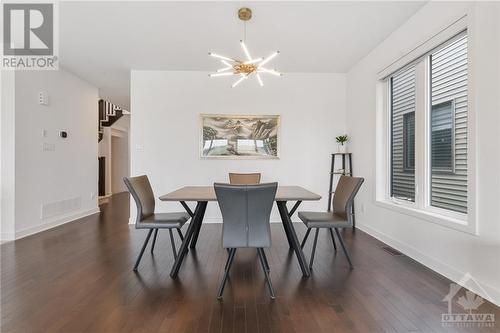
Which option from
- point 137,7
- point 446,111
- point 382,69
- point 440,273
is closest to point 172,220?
point 137,7

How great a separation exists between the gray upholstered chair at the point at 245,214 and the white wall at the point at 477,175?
1.61 meters

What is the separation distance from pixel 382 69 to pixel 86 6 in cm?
354

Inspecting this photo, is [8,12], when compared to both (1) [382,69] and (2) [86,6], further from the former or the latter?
(1) [382,69]

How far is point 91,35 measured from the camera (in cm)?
338

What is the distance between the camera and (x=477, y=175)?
2096 millimetres

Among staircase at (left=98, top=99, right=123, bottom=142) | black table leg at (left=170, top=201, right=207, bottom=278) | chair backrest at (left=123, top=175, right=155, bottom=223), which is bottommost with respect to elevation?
black table leg at (left=170, top=201, right=207, bottom=278)

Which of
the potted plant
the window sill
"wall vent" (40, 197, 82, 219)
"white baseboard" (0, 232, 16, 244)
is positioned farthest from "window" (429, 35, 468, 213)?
"wall vent" (40, 197, 82, 219)

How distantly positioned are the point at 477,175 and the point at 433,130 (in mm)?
825

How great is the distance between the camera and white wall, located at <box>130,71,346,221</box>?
465cm

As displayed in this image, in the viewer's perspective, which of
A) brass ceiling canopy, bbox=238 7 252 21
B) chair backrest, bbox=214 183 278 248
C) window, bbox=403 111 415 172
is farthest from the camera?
window, bbox=403 111 415 172

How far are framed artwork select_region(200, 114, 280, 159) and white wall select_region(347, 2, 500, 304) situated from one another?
1.95 metres

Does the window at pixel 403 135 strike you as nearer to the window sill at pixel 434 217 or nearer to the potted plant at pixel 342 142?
the window sill at pixel 434 217

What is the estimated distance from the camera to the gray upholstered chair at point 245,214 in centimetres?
196

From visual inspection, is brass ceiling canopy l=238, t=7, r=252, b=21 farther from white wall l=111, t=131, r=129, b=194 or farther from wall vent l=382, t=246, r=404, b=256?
white wall l=111, t=131, r=129, b=194
